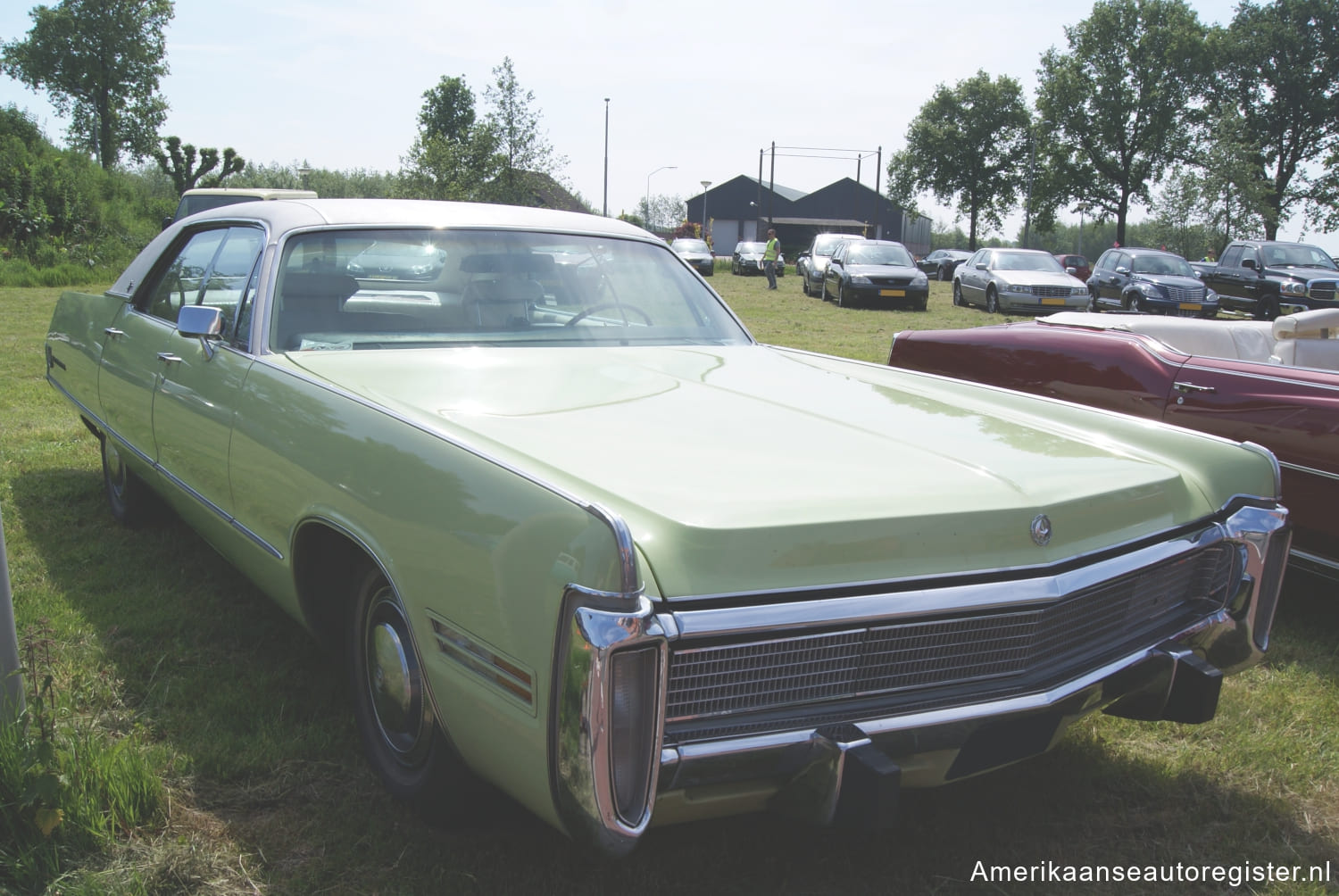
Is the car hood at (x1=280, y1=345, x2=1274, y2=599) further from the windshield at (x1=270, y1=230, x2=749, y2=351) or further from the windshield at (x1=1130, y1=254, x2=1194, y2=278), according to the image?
the windshield at (x1=1130, y1=254, x2=1194, y2=278)

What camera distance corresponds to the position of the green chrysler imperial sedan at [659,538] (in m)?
1.64

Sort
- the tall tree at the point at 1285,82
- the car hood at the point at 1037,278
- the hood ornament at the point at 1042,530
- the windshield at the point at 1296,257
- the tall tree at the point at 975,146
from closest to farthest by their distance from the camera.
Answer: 1. the hood ornament at the point at 1042,530
2. the car hood at the point at 1037,278
3. the windshield at the point at 1296,257
4. the tall tree at the point at 1285,82
5. the tall tree at the point at 975,146

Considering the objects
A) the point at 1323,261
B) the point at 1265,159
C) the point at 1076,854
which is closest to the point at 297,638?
the point at 1076,854

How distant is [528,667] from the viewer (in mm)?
1656

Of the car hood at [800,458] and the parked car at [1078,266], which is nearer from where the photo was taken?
the car hood at [800,458]

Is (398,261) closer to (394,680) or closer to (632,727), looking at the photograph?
(394,680)

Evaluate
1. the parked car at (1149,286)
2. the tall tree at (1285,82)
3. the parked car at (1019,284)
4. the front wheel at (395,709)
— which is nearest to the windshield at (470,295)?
the front wheel at (395,709)

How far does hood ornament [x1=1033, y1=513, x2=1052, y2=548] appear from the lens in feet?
6.20

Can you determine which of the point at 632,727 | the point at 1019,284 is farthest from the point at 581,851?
the point at 1019,284

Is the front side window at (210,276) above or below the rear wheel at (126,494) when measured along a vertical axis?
above

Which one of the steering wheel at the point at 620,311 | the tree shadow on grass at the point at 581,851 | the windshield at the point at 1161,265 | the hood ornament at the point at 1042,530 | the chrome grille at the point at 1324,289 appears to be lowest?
the tree shadow on grass at the point at 581,851

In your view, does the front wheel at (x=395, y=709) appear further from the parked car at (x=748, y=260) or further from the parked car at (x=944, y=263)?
the parked car at (x=944, y=263)

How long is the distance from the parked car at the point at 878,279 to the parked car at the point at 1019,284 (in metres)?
1.05

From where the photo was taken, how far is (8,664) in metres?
2.22
